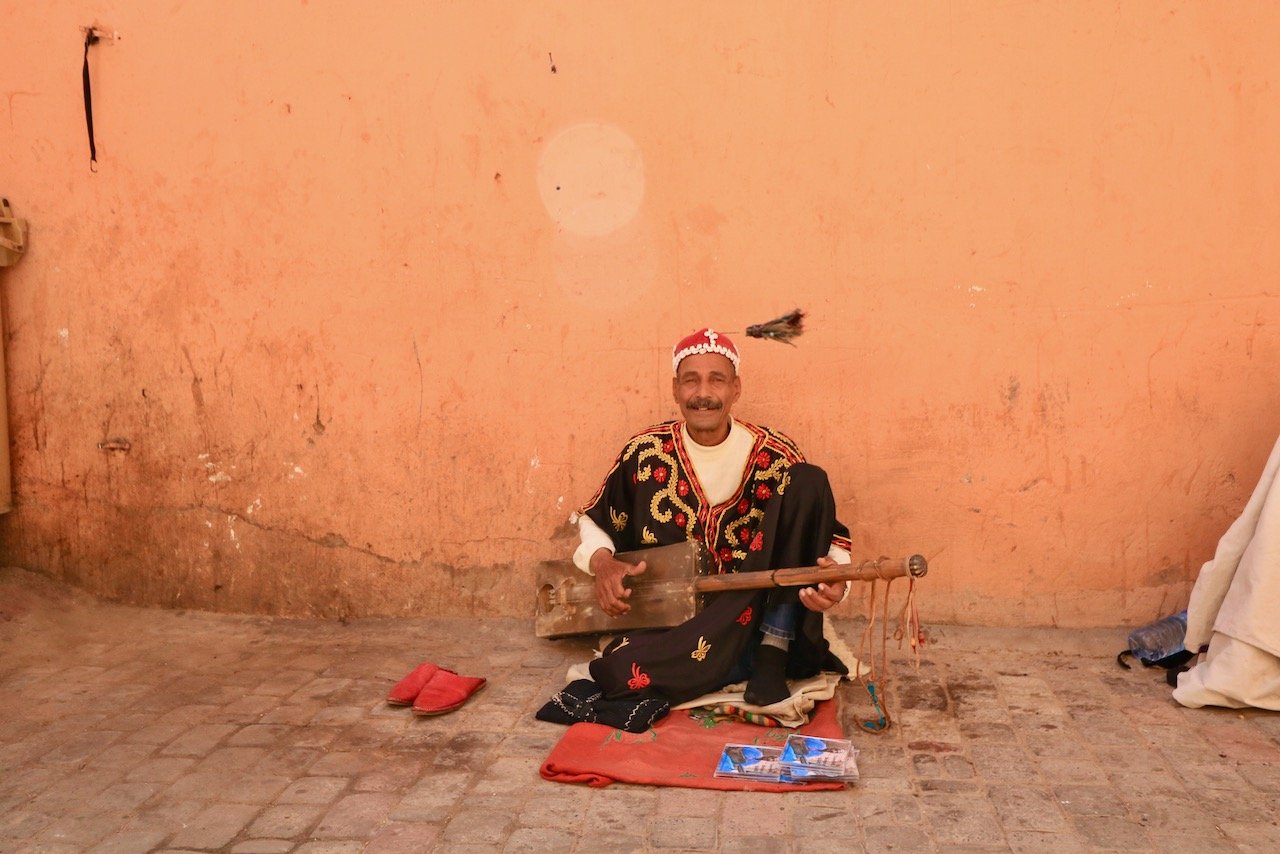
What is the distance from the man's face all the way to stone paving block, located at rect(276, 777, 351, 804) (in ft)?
5.10

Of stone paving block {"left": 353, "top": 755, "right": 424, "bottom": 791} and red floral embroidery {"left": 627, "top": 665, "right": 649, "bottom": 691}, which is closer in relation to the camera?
stone paving block {"left": 353, "top": 755, "right": 424, "bottom": 791}

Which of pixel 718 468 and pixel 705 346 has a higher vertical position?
pixel 705 346

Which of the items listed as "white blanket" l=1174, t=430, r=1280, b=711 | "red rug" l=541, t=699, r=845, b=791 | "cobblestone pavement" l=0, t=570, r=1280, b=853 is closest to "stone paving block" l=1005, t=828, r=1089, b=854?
"cobblestone pavement" l=0, t=570, r=1280, b=853

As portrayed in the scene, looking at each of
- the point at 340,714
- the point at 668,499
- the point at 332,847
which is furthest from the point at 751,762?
the point at 340,714

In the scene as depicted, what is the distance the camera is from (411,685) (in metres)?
3.67

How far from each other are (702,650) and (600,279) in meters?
1.49

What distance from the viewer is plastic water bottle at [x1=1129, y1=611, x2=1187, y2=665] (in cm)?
377

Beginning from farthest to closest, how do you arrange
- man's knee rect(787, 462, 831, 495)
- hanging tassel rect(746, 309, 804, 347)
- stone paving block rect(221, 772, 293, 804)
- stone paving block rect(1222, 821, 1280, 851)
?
hanging tassel rect(746, 309, 804, 347) < man's knee rect(787, 462, 831, 495) < stone paving block rect(221, 772, 293, 804) < stone paving block rect(1222, 821, 1280, 851)

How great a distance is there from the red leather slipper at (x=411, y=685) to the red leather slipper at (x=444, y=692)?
0.02 metres

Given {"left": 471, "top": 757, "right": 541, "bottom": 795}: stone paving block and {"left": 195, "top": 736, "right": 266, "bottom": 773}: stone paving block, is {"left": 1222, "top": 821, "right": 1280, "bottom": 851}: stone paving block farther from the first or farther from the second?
{"left": 195, "top": 736, "right": 266, "bottom": 773}: stone paving block

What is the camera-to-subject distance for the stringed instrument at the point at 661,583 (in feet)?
10.3

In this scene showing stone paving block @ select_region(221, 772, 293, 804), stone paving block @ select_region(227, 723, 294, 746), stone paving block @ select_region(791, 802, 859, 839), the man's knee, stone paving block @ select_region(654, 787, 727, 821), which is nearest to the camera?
stone paving block @ select_region(791, 802, 859, 839)

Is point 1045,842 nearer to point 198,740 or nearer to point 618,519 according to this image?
point 618,519

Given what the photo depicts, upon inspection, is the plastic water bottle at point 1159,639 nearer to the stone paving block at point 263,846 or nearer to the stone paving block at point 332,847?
the stone paving block at point 332,847
